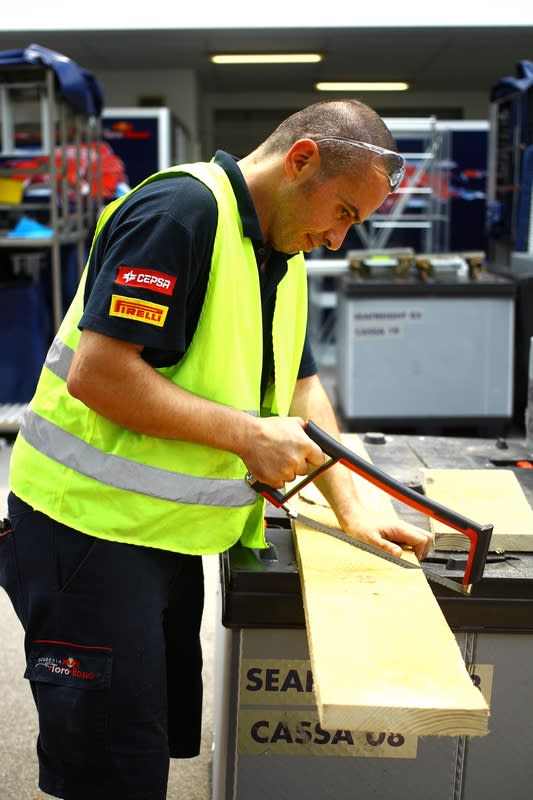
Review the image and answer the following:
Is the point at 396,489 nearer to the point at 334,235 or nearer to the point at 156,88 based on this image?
the point at 334,235

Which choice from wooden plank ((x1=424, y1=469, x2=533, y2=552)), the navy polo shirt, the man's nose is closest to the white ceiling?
wooden plank ((x1=424, y1=469, x2=533, y2=552))

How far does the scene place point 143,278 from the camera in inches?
47.6

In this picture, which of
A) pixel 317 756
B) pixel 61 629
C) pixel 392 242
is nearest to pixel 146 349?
pixel 61 629

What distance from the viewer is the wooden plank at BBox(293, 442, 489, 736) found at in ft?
3.21

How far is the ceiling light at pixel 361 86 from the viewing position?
523 inches

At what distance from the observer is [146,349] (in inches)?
50.1

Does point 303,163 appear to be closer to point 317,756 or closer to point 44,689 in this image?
point 44,689

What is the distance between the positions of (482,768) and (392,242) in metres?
8.02

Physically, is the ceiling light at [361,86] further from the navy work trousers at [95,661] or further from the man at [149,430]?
the navy work trousers at [95,661]

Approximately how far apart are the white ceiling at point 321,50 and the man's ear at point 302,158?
8176 millimetres

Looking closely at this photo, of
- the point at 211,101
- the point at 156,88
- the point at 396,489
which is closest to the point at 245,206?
the point at 396,489

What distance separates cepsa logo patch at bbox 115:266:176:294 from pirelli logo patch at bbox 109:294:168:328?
0.02 metres

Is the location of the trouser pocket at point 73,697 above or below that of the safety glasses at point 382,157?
below

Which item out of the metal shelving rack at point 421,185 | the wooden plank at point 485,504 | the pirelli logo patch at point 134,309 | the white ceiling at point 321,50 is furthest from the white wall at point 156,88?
the pirelli logo patch at point 134,309
